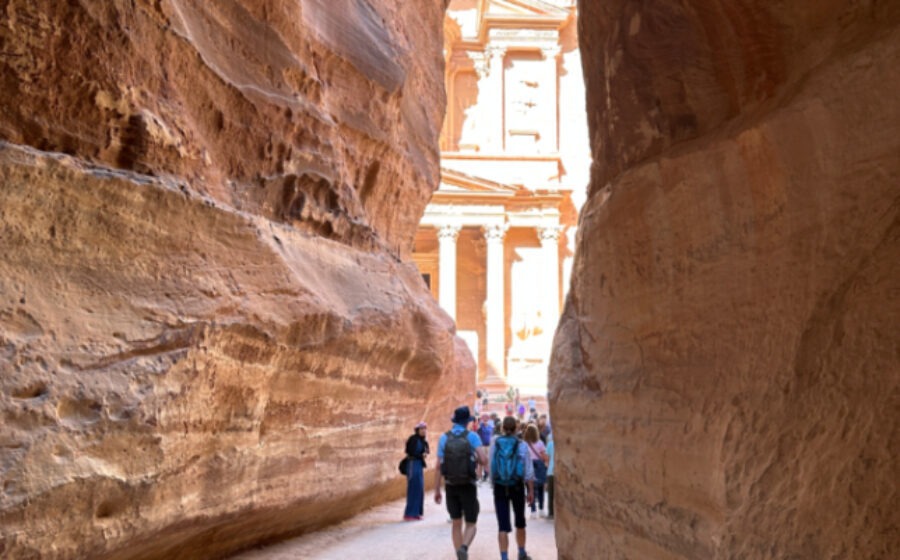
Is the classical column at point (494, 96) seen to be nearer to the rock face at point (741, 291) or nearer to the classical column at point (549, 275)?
the classical column at point (549, 275)

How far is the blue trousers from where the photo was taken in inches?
337

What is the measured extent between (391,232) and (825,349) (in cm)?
654

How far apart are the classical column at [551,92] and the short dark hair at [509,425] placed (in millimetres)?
29514

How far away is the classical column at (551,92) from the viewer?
115ft

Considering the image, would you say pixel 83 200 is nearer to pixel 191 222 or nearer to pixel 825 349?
pixel 191 222

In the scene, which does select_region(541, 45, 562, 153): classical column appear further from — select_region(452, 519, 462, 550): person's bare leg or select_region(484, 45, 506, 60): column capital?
select_region(452, 519, 462, 550): person's bare leg

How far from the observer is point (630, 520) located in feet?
12.2

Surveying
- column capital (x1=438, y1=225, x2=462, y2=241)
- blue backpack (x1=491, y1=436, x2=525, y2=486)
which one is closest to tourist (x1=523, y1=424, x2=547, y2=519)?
blue backpack (x1=491, y1=436, x2=525, y2=486)

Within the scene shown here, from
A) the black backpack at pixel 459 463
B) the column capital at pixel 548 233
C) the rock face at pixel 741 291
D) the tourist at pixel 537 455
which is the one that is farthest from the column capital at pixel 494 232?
the rock face at pixel 741 291

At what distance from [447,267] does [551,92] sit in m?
10.0

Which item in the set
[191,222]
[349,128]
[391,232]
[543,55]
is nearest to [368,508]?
[391,232]

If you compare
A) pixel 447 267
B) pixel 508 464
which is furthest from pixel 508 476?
pixel 447 267

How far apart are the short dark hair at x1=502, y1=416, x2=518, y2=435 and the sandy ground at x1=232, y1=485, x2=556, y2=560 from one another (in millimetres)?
1127

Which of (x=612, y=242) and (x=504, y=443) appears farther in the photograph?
(x=504, y=443)
